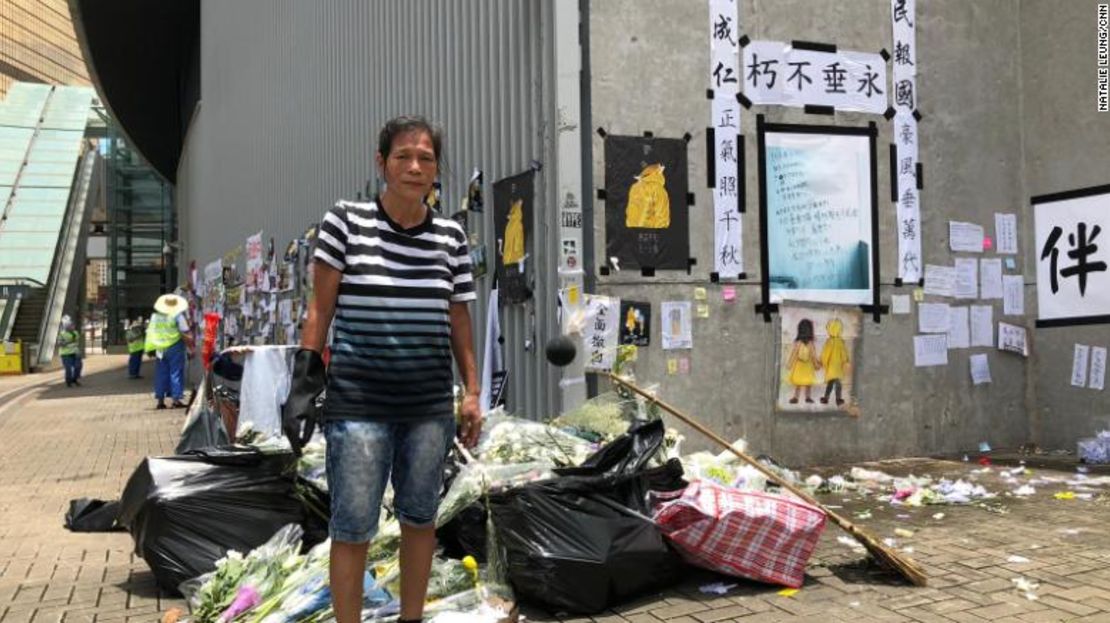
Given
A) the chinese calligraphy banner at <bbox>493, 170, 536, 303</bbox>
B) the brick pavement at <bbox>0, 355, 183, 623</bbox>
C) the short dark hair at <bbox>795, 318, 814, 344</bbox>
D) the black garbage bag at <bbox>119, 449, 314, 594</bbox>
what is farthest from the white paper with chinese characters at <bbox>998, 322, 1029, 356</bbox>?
the brick pavement at <bbox>0, 355, 183, 623</bbox>

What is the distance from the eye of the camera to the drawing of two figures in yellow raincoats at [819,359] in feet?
22.5

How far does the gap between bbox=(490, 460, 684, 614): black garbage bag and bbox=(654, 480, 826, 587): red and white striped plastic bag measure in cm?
12

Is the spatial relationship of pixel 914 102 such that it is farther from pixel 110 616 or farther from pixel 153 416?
pixel 153 416

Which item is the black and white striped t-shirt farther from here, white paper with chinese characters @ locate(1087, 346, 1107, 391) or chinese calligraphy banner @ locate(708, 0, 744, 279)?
white paper with chinese characters @ locate(1087, 346, 1107, 391)

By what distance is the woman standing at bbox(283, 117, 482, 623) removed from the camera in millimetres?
2842

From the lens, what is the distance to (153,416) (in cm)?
1319

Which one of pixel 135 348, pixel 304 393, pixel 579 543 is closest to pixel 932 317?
pixel 579 543

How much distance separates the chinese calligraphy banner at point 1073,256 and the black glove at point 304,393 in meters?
7.20

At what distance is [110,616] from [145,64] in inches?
1202

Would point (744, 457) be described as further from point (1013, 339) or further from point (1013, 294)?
point (1013, 294)

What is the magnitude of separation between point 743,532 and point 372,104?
7.51m

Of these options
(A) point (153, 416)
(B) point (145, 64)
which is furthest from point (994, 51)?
(B) point (145, 64)

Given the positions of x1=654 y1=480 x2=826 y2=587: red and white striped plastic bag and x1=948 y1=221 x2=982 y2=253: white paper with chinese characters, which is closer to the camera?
x1=654 y1=480 x2=826 y2=587: red and white striped plastic bag

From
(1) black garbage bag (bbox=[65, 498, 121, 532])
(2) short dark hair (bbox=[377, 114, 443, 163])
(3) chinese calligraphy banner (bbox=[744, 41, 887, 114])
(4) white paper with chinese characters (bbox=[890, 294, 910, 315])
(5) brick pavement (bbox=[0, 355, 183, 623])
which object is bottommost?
(5) brick pavement (bbox=[0, 355, 183, 623])
